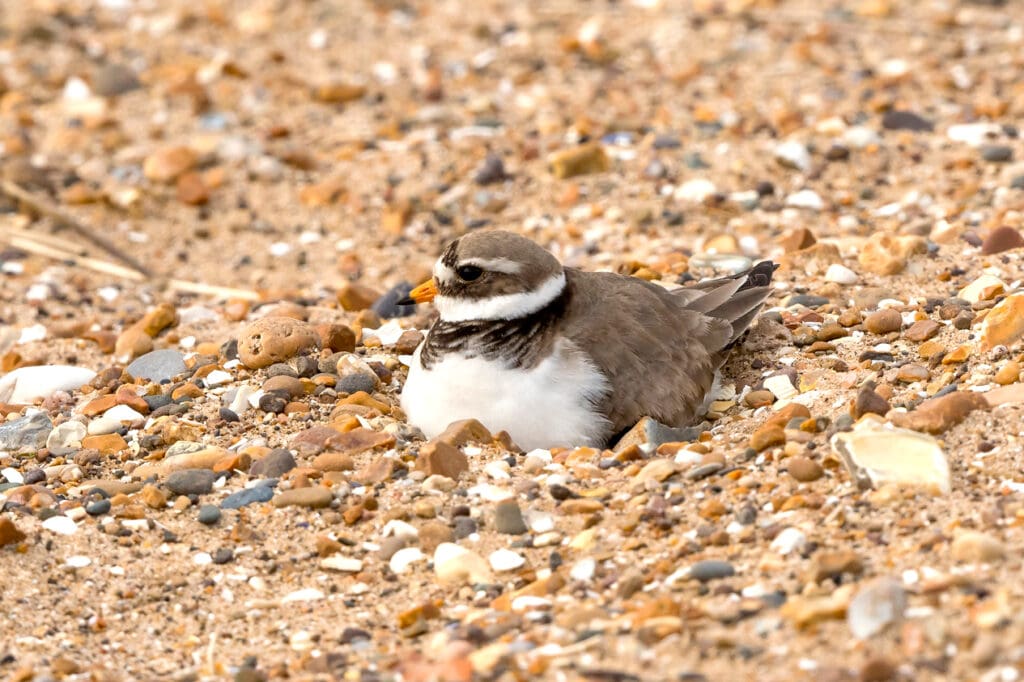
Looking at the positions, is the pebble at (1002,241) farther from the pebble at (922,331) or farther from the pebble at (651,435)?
the pebble at (651,435)

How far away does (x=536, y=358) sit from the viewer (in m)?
5.09

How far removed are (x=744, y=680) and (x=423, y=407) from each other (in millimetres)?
2047

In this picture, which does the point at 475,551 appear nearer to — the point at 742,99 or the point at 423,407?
the point at 423,407

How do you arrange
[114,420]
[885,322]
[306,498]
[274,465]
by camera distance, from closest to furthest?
[306,498] → [274,465] → [114,420] → [885,322]

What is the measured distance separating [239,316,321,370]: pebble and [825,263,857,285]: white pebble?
7.92ft

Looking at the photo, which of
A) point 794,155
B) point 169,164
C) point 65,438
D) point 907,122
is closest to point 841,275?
point 794,155

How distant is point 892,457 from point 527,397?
1359 millimetres

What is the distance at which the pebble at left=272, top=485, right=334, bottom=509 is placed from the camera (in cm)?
470

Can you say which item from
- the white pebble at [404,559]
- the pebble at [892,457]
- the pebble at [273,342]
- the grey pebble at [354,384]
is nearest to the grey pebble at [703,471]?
Result: the pebble at [892,457]

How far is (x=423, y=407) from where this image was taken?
5.17 meters

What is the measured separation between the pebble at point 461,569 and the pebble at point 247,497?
0.78 meters

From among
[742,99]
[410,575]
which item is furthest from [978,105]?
[410,575]

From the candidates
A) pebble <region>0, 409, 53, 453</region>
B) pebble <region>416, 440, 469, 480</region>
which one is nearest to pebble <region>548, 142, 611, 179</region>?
pebble <region>416, 440, 469, 480</region>

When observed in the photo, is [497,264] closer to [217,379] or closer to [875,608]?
[217,379]
